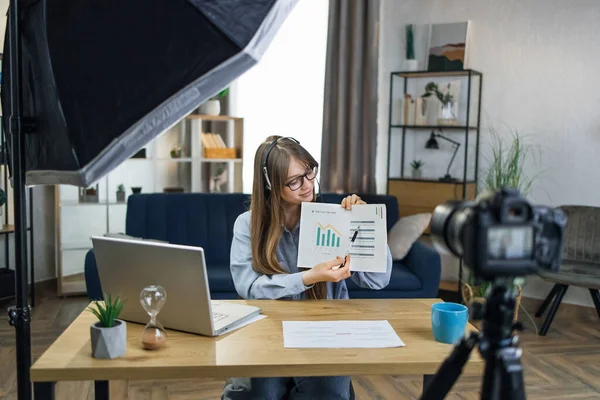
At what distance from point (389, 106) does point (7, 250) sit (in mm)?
2941

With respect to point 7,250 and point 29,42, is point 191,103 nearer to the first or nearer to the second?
point 29,42

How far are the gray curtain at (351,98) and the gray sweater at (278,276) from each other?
2912mm

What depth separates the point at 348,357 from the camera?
1419mm

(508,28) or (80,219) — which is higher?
(508,28)

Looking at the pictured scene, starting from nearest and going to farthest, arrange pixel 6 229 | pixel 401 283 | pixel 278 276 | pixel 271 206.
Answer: pixel 278 276 < pixel 271 206 < pixel 401 283 < pixel 6 229

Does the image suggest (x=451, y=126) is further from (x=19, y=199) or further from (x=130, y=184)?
(x=19, y=199)

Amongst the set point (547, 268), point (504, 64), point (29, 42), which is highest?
point (504, 64)

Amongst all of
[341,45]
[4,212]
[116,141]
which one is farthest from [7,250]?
[116,141]

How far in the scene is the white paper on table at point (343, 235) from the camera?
1.84 meters

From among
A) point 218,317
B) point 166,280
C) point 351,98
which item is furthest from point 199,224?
point 166,280

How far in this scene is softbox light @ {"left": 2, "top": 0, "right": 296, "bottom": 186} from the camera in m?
0.88

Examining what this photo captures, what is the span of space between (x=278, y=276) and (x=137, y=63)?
3.79ft

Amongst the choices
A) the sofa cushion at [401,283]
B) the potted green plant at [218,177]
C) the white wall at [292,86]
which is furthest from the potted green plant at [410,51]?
the sofa cushion at [401,283]

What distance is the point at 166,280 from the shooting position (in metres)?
1.54
